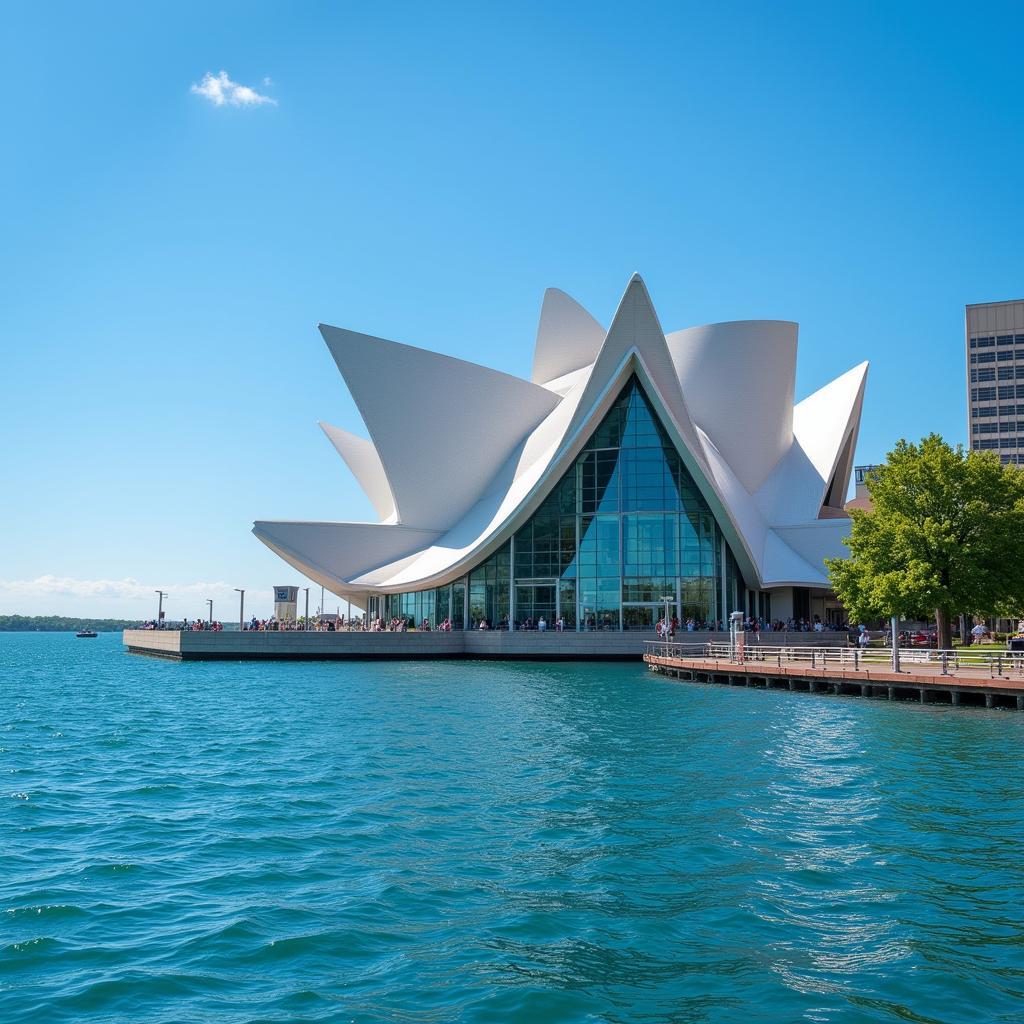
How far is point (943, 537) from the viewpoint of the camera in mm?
27609

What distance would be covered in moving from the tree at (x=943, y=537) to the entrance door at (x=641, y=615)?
11987 millimetres

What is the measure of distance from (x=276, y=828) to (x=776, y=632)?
31.3 m

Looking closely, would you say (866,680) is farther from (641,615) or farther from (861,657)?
(641,615)

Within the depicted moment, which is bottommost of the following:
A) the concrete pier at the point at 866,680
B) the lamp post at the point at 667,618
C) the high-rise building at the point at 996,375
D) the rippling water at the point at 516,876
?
the rippling water at the point at 516,876

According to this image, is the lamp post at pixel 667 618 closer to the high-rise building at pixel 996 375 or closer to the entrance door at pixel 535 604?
the entrance door at pixel 535 604

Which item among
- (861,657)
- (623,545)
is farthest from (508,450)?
(861,657)

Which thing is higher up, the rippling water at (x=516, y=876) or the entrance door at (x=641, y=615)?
the entrance door at (x=641, y=615)

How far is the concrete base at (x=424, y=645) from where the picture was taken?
129 ft

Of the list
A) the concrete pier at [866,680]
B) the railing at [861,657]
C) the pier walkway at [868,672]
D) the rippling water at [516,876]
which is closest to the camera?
the rippling water at [516,876]

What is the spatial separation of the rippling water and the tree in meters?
9.95

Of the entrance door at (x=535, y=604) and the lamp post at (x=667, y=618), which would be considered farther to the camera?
the entrance door at (x=535, y=604)

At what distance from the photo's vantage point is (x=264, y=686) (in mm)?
29859

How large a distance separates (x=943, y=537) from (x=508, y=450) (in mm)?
24675

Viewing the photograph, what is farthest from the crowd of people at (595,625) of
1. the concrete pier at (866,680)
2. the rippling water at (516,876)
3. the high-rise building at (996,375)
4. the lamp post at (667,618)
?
the high-rise building at (996,375)
